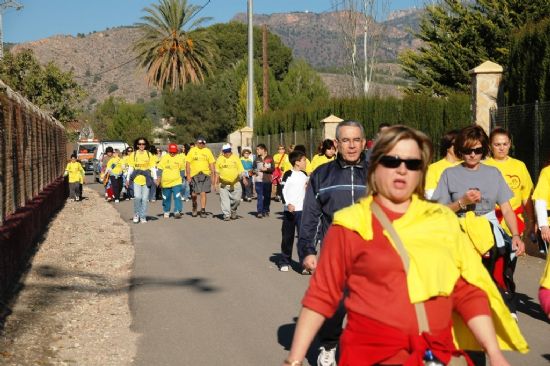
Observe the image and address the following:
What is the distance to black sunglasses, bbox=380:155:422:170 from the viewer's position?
3.80m

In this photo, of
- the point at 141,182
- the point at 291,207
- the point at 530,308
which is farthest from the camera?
the point at 141,182

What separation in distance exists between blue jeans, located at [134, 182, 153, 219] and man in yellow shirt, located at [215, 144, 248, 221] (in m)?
1.74

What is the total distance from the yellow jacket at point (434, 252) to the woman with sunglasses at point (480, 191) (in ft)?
10.8

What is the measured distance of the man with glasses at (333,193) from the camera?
691 centimetres

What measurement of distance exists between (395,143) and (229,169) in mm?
17657

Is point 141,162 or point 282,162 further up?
point 141,162

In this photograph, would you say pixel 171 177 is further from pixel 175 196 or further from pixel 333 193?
pixel 333 193

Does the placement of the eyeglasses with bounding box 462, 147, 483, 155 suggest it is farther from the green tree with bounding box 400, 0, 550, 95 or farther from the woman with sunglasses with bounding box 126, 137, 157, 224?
the green tree with bounding box 400, 0, 550, 95

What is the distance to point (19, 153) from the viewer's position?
15.3 meters

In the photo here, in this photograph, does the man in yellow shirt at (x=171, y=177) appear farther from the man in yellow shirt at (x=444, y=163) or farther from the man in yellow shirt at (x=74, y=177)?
the man in yellow shirt at (x=444, y=163)

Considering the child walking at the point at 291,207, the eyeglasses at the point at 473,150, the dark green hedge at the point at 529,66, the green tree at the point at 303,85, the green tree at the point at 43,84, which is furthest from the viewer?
the green tree at the point at 303,85

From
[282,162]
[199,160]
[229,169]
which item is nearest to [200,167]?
[199,160]

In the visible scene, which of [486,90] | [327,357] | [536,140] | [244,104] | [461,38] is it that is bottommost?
[327,357]

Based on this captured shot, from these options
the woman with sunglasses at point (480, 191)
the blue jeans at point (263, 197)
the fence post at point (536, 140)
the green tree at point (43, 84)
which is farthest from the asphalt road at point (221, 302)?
the green tree at point (43, 84)
